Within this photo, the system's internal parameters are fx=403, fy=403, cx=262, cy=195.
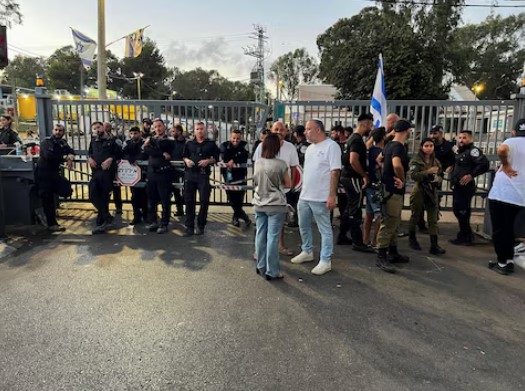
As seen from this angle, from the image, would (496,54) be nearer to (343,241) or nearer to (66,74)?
(343,241)

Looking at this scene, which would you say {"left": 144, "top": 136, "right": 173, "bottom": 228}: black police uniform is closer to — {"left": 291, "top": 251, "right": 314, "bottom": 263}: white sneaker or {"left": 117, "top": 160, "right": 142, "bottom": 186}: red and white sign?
{"left": 117, "top": 160, "right": 142, "bottom": 186}: red and white sign

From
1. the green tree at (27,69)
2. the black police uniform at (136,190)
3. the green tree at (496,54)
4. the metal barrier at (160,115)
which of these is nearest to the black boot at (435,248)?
the metal barrier at (160,115)

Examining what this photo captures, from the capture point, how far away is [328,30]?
147 ft

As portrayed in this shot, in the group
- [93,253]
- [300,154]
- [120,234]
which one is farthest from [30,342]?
[300,154]

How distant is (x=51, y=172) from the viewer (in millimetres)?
6719

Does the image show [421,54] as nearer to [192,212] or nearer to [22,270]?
[192,212]

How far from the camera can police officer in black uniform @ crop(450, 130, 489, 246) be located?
6105 mm

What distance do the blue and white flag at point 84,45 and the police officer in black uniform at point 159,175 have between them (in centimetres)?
977

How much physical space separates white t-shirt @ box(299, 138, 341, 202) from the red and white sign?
3.50 meters

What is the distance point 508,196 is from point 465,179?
1193 millimetres

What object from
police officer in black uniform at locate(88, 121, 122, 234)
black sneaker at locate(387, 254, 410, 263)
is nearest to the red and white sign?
police officer in black uniform at locate(88, 121, 122, 234)

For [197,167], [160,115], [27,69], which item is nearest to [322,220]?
[197,167]

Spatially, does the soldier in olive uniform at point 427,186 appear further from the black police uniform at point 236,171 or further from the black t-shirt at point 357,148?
the black police uniform at point 236,171

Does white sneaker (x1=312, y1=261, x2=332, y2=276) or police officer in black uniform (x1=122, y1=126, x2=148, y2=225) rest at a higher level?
police officer in black uniform (x1=122, y1=126, x2=148, y2=225)
